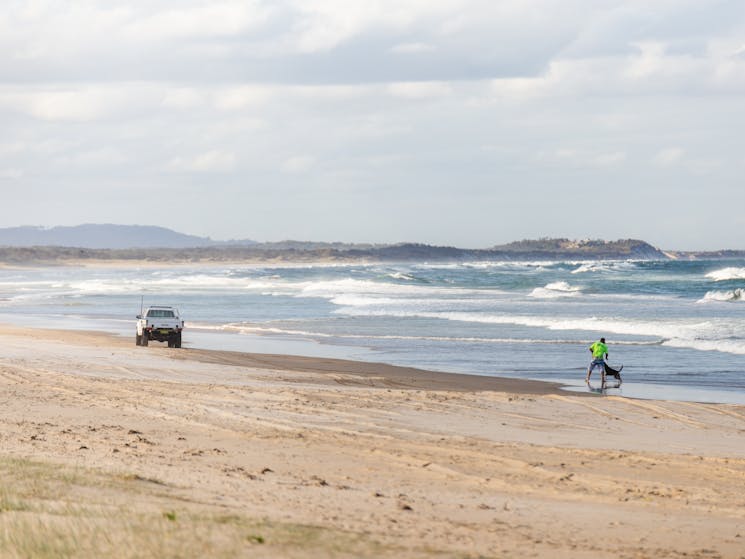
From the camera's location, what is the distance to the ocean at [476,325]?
2608 cm

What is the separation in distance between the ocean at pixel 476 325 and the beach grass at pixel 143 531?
44.9 ft

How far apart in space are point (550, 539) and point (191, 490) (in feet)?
11.6

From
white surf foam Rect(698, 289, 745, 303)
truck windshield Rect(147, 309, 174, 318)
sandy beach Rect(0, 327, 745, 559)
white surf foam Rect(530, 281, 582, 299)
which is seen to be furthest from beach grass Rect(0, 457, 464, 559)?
white surf foam Rect(530, 281, 582, 299)

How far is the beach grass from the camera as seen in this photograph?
7.56 meters

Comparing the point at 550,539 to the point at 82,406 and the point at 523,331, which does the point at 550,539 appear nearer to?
the point at 82,406

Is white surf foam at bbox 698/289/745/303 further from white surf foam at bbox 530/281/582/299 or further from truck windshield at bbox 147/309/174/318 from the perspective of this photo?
truck windshield at bbox 147/309/174/318

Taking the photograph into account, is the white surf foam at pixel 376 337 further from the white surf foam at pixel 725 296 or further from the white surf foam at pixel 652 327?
the white surf foam at pixel 725 296

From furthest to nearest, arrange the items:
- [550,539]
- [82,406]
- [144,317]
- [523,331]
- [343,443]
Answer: [523,331] < [144,317] < [82,406] < [343,443] < [550,539]

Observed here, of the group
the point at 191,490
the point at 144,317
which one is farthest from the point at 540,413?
the point at 144,317

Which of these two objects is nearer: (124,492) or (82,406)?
(124,492)

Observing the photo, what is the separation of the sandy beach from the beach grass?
0.08 ft

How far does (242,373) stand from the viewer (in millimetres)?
23516

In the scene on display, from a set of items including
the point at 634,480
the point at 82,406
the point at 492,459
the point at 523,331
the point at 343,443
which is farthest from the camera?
the point at 523,331

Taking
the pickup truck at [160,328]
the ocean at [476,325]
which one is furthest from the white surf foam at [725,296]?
the pickup truck at [160,328]
